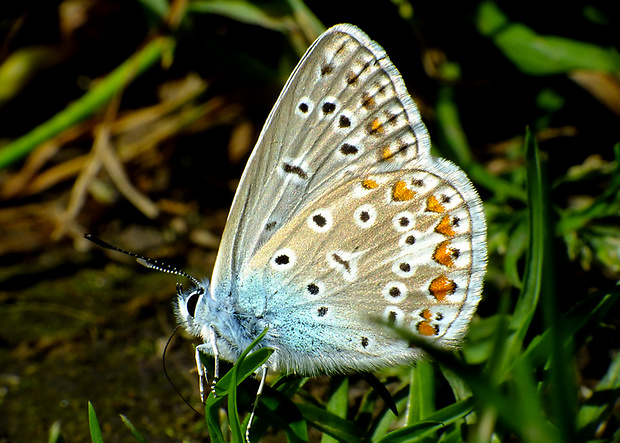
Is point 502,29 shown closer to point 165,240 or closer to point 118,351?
point 165,240

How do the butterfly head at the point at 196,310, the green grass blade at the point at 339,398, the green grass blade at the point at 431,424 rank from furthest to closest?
the butterfly head at the point at 196,310
the green grass blade at the point at 339,398
the green grass blade at the point at 431,424

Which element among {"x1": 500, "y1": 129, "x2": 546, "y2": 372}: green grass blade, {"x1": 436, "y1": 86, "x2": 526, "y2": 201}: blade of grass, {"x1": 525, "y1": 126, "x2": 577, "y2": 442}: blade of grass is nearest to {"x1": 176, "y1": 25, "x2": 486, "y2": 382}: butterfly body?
{"x1": 500, "y1": 129, "x2": 546, "y2": 372}: green grass blade

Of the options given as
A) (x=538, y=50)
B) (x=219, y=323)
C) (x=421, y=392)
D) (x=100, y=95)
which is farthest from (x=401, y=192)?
(x=100, y=95)

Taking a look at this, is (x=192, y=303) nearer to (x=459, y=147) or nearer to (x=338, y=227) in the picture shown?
(x=338, y=227)

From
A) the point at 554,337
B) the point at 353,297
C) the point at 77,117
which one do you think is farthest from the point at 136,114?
the point at 554,337

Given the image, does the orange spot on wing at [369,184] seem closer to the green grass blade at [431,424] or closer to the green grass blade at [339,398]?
the green grass blade at [339,398]

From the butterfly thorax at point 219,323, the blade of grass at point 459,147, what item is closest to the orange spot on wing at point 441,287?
the butterfly thorax at point 219,323
